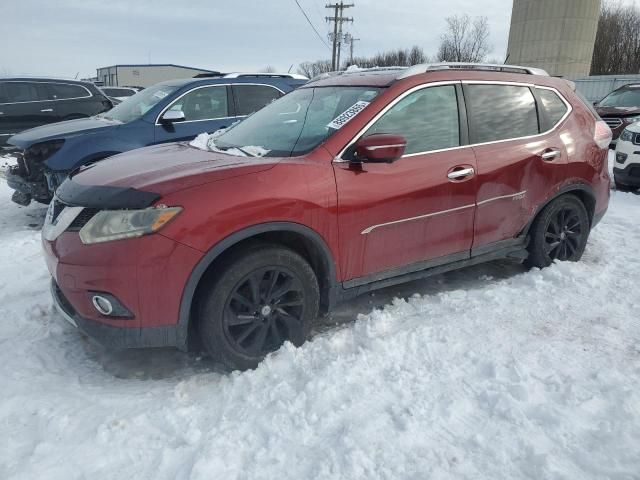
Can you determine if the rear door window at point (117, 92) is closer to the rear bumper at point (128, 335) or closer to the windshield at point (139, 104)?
the windshield at point (139, 104)

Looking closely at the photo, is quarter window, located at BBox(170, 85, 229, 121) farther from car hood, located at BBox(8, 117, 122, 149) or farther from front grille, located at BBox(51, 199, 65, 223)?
front grille, located at BBox(51, 199, 65, 223)

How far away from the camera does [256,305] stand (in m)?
2.86

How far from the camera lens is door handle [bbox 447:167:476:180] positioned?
3443mm

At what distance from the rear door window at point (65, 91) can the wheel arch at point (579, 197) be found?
10.2 metres

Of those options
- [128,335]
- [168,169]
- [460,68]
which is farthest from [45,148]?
[460,68]

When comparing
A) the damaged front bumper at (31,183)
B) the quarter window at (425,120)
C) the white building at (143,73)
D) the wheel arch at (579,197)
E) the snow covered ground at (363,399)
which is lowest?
the snow covered ground at (363,399)

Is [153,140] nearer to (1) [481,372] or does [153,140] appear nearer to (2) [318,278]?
(2) [318,278]

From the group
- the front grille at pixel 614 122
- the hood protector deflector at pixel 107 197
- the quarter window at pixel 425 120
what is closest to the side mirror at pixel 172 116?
the hood protector deflector at pixel 107 197

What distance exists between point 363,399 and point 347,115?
1.80m

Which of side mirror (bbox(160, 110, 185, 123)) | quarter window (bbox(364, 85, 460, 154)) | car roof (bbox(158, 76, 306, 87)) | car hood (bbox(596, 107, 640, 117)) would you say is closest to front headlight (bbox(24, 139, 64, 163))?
side mirror (bbox(160, 110, 185, 123))

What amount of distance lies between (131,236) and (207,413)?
100 cm

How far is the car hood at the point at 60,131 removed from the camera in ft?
18.7

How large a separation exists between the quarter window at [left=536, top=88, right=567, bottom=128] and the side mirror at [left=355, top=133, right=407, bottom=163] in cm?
188

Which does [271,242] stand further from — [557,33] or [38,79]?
[557,33]
